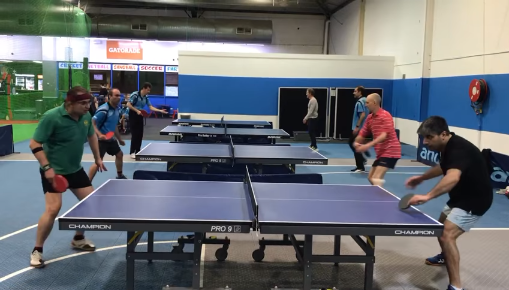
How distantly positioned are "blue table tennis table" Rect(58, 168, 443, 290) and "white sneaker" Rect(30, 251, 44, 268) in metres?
1.01

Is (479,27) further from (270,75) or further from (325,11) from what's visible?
(325,11)

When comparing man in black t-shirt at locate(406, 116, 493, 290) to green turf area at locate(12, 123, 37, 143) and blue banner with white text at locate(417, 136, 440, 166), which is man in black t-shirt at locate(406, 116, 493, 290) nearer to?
blue banner with white text at locate(417, 136, 440, 166)

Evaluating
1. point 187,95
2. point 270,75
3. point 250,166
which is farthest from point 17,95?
point 250,166

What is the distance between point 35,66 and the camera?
41.9 ft

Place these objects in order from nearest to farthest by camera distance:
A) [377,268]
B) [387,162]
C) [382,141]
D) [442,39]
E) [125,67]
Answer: [377,268], [382,141], [387,162], [442,39], [125,67]

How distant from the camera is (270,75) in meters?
14.8

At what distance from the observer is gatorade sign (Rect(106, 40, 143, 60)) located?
2236 cm

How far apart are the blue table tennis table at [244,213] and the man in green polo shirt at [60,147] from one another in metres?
0.55

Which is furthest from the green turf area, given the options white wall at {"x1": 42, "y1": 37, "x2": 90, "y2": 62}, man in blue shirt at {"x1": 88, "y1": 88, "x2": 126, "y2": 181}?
man in blue shirt at {"x1": 88, "y1": 88, "x2": 126, "y2": 181}

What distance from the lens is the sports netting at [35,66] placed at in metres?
11.6

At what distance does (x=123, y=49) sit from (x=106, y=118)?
657 inches

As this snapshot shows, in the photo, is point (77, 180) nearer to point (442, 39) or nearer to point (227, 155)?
point (227, 155)

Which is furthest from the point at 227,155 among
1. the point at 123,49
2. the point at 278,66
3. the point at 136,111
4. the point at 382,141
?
the point at 123,49

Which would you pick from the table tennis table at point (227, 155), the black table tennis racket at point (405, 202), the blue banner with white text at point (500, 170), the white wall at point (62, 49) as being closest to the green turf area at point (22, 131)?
the white wall at point (62, 49)
